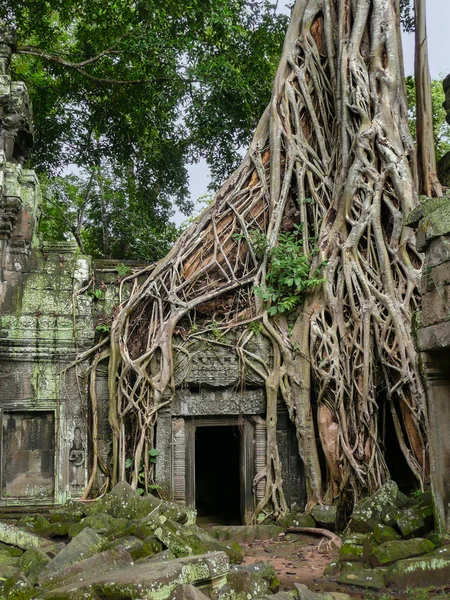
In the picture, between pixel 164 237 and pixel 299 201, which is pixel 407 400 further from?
pixel 164 237

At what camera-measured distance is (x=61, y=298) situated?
6844 millimetres

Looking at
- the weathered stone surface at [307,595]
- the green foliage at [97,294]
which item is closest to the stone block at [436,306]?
the weathered stone surface at [307,595]

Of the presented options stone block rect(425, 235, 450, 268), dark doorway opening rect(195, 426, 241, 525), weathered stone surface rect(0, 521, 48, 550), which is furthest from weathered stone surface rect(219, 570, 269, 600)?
dark doorway opening rect(195, 426, 241, 525)

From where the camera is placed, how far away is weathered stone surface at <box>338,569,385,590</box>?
12.3ft

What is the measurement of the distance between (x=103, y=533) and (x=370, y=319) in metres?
3.64

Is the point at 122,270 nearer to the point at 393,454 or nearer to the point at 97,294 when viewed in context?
the point at 97,294

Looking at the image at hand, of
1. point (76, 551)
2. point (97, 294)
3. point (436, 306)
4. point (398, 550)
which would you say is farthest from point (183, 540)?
point (97, 294)

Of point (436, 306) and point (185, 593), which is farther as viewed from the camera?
point (436, 306)

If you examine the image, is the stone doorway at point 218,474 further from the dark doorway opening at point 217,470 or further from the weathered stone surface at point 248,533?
the weathered stone surface at point 248,533

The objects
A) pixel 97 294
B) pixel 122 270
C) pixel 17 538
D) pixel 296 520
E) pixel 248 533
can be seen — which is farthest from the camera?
pixel 122 270

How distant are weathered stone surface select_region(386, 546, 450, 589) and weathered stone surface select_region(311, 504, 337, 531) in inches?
90.5

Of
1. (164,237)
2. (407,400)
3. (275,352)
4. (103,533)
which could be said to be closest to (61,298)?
(275,352)

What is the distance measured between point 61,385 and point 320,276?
3220mm

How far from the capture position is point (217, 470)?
9898 mm
